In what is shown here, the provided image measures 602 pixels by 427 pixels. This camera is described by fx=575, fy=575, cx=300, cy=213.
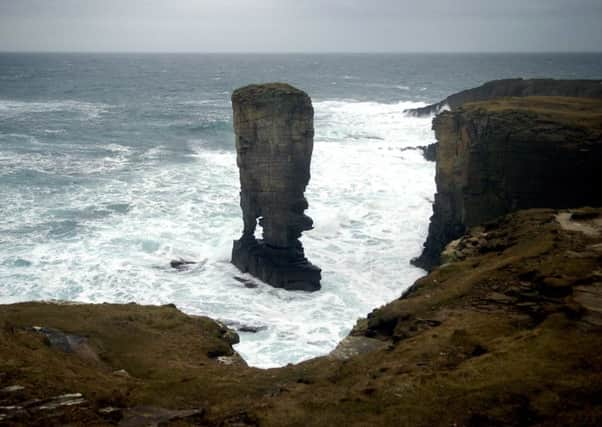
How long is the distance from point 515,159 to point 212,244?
22.7 metres

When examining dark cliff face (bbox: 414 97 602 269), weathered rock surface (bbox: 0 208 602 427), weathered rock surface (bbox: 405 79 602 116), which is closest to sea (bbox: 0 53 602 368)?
dark cliff face (bbox: 414 97 602 269)

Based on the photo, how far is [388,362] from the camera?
664 inches

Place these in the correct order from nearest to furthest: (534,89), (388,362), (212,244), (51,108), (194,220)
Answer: (388,362) < (212,244) < (194,220) < (534,89) < (51,108)

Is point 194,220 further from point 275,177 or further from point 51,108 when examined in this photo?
point 51,108

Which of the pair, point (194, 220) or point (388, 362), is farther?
point (194, 220)

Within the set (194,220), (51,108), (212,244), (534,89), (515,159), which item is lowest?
(212,244)

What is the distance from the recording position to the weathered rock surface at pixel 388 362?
13.6 metres

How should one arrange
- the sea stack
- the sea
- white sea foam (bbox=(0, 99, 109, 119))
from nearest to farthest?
the sea < the sea stack < white sea foam (bbox=(0, 99, 109, 119))

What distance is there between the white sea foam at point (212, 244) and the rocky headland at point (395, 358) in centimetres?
927

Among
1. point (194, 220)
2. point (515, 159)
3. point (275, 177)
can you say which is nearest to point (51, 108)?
point (194, 220)

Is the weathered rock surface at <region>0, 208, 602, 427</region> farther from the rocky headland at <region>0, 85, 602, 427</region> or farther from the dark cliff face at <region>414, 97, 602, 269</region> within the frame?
the dark cliff face at <region>414, 97, 602, 269</region>

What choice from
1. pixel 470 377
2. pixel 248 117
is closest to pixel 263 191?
pixel 248 117

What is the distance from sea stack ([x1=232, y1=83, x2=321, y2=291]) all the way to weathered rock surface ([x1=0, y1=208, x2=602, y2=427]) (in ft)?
54.3

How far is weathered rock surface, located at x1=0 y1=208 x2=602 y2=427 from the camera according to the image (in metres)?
13.6
